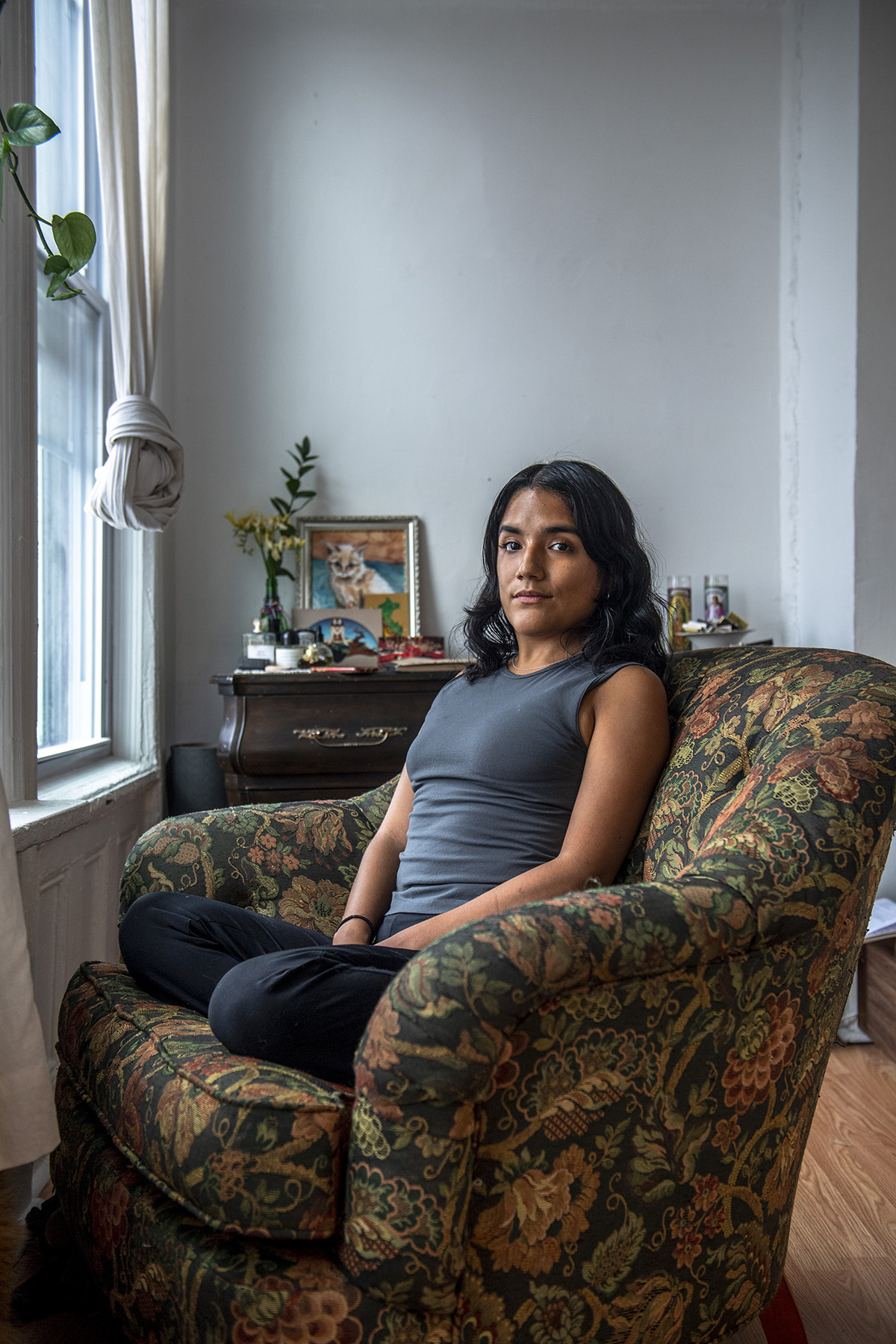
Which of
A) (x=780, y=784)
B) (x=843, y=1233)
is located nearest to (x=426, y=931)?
(x=780, y=784)

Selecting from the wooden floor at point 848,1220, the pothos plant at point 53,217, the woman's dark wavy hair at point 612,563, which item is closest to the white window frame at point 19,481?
the pothos plant at point 53,217

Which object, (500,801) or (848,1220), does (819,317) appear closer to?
(500,801)

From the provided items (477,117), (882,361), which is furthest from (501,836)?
(477,117)

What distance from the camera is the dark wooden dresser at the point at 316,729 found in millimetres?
2520

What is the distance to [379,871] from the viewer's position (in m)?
1.58

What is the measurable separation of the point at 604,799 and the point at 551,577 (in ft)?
1.30

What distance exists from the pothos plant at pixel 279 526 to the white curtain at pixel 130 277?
58 centimetres

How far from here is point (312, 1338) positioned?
2.97 feet

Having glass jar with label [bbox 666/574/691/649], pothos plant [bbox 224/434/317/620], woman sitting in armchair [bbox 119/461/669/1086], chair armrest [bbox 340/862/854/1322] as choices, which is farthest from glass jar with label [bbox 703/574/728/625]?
chair armrest [bbox 340/862/854/1322]

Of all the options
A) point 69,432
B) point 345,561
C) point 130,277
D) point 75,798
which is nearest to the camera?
point 75,798

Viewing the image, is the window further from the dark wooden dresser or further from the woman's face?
the woman's face

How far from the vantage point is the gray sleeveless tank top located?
1.37 metres

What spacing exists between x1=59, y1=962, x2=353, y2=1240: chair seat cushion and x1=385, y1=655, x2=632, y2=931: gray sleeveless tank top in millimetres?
387

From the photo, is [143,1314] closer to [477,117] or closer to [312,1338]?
[312,1338]
